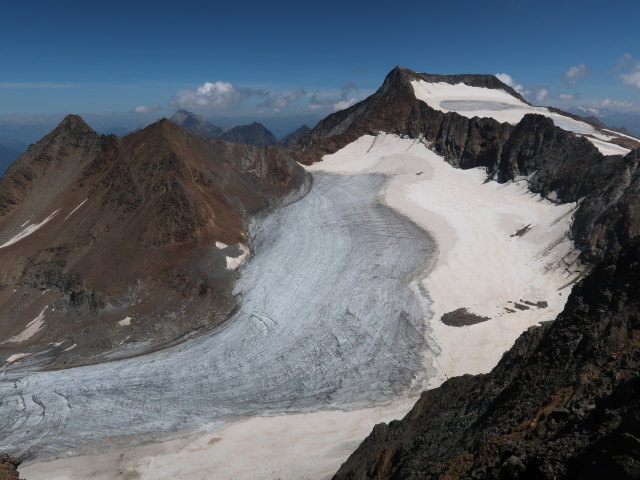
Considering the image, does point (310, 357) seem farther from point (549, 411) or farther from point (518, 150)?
point (518, 150)

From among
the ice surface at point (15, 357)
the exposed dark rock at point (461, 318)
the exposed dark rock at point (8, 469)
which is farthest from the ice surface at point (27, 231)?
the exposed dark rock at point (461, 318)

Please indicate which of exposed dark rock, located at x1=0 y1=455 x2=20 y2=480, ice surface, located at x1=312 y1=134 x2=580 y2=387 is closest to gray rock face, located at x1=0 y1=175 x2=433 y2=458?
ice surface, located at x1=312 y1=134 x2=580 y2=387

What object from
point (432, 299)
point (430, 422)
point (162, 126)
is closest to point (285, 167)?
point (162, 126)

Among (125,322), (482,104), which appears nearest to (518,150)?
(482,104)

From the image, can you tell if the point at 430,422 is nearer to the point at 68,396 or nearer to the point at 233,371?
the point at 233,371

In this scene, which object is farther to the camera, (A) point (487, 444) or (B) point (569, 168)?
(B) point (569, 168)
